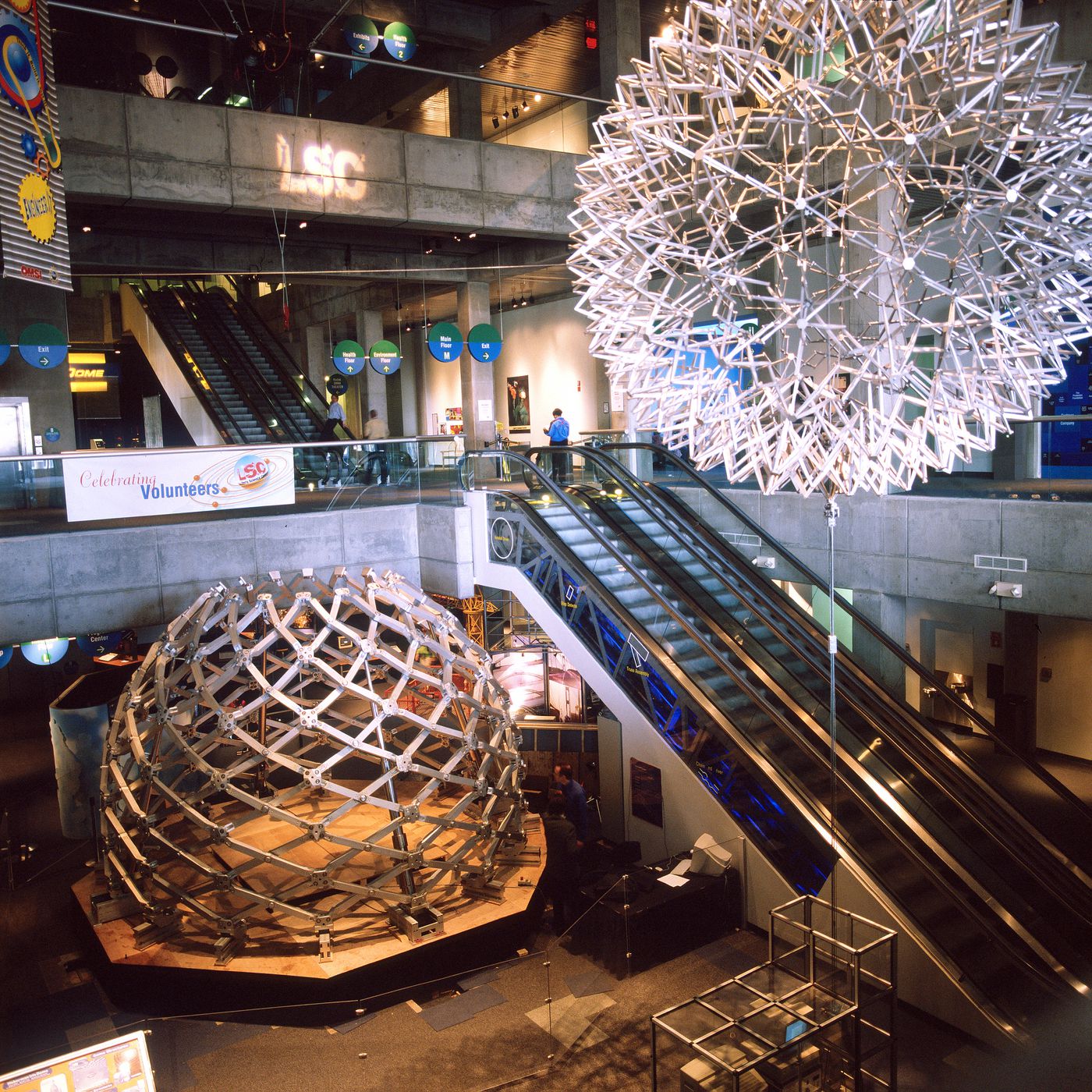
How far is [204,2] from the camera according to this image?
17375 mm

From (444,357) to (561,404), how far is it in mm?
9268

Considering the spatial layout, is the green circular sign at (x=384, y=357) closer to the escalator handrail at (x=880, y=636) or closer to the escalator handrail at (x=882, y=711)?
the escalator handrail at (x=880, y=636)

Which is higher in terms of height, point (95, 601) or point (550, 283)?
point (550, 283)

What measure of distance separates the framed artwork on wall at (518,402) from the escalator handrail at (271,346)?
5543mm

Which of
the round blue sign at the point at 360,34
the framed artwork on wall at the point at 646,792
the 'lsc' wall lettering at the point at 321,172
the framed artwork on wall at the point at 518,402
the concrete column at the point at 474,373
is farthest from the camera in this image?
the framed artwork on wall at the point at 518,402

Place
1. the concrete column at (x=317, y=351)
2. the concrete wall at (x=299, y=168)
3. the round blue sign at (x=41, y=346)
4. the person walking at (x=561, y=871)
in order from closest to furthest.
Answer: the person walking at (x=561, y=871) < the concrete wall at (x=299, y=168) < the round blue sign at (x=41, y=346) < the concrete column at (x=317, y=351)

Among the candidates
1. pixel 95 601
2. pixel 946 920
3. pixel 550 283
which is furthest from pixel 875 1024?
pixel 550 283

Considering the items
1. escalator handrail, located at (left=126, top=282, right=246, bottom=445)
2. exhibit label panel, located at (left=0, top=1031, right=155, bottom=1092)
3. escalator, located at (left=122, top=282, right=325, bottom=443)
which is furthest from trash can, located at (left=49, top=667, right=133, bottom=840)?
escalator, located at (left=122, top=282, right=325, bottom=443)

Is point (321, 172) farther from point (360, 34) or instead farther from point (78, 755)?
point (78, 755)

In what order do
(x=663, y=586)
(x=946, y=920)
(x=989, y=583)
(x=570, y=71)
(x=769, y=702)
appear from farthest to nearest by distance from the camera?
(x=570, y=71)
(x=663, y=586)
(x=989, y=583)
(x=769, y=702)
(x=946, y=920)

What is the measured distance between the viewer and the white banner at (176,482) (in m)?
11.7

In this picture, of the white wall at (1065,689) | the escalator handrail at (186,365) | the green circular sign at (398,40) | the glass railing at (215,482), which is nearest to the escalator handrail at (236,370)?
the escalator handrail at (186,365)

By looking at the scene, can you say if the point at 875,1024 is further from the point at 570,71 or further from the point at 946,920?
the point at 570,71

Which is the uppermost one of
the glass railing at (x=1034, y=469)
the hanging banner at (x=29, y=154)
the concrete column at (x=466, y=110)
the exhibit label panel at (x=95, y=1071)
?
the concrete column at (x=466, y=110)
